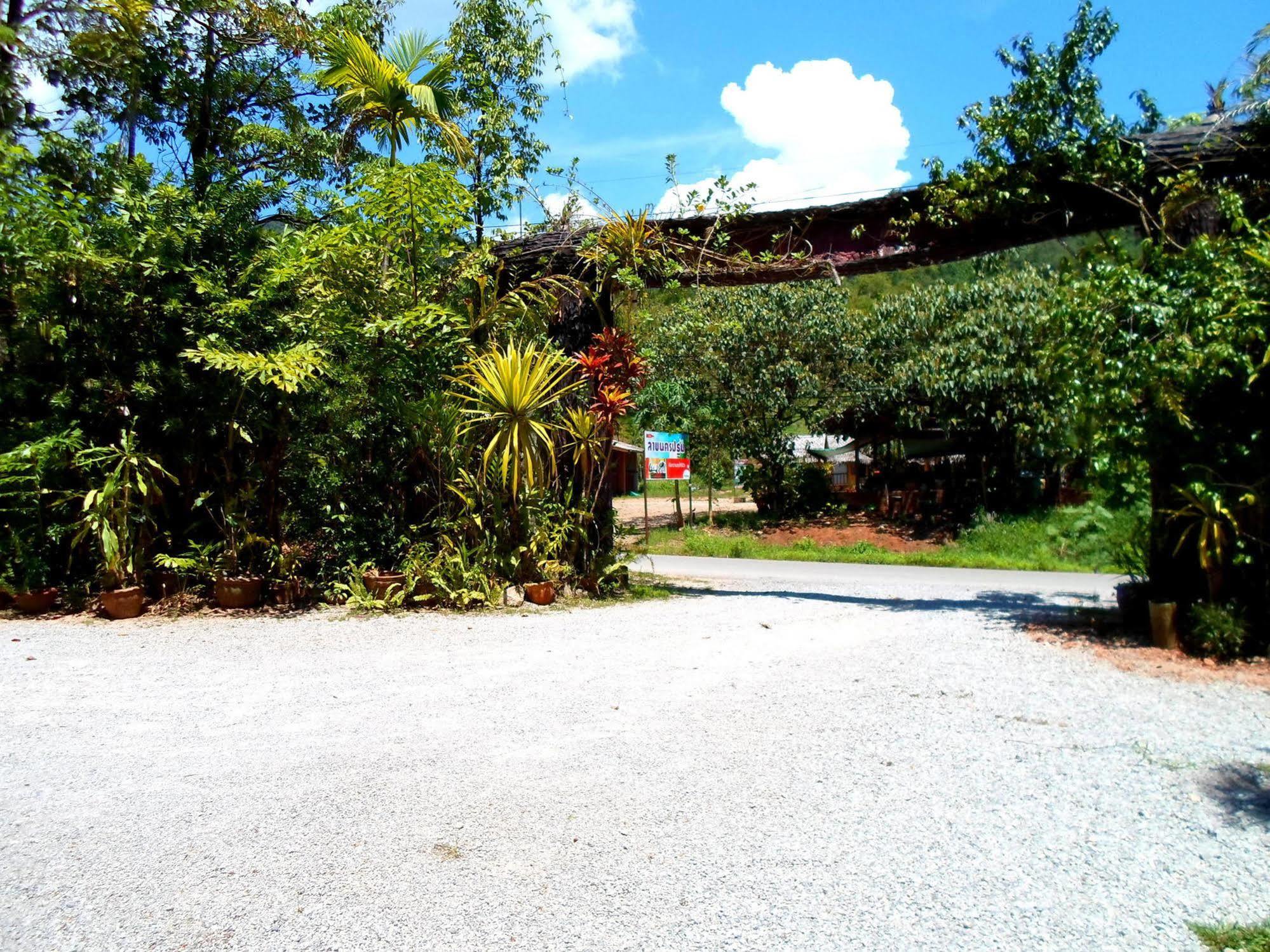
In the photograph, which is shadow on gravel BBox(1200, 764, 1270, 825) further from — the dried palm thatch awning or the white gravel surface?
the dried palm thatch awning

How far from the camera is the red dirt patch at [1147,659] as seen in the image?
20.9 feet

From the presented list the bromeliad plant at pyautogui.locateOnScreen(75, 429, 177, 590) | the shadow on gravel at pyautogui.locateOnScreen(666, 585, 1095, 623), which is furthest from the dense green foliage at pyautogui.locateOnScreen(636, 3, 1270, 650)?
the bromeliad plant at pyautogui.locateOnScreen(75, 429, 177, 590)

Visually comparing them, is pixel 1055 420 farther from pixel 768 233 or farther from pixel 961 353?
pixel 768 233

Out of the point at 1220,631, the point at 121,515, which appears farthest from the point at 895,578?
the point at 121,515

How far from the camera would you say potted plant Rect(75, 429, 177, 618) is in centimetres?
900

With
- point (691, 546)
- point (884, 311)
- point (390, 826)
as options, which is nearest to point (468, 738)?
point (390, 826)

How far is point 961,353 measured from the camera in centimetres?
1858

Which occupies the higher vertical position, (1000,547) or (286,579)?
(286,579)

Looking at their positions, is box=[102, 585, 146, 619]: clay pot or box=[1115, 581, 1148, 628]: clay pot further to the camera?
box=[102, 585, 146, 619]: clay pot

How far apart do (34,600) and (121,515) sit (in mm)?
1349

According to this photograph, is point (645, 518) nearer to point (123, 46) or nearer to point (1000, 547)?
point (1000, 547)

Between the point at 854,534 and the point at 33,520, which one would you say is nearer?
the point at 33,520

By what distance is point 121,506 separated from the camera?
9.17 m

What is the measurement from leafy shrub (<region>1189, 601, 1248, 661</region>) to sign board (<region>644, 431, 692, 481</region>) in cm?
1006
